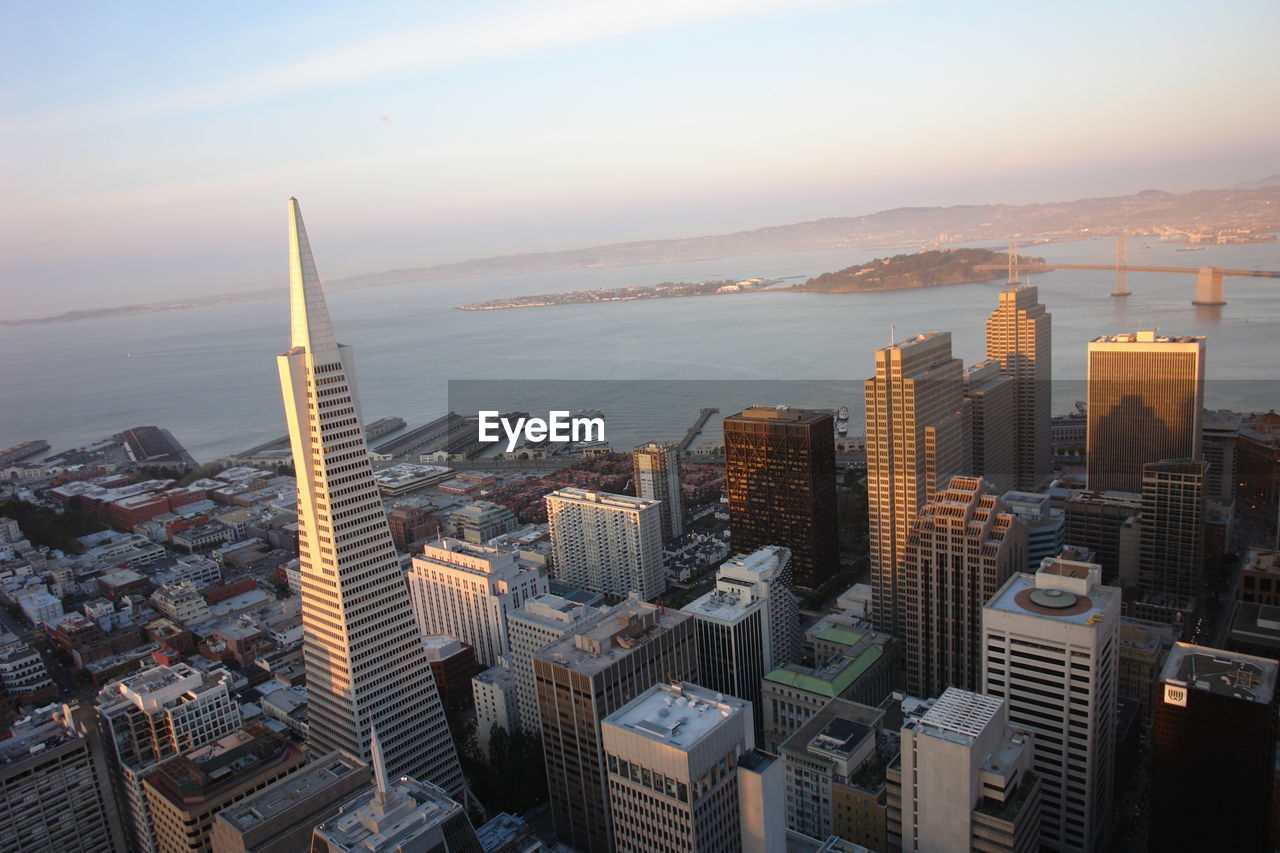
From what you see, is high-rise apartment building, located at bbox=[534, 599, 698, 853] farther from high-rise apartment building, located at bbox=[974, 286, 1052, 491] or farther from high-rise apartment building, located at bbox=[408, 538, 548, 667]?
high-rise apartment building, located at bbox=[974, 286, 1052, 491]

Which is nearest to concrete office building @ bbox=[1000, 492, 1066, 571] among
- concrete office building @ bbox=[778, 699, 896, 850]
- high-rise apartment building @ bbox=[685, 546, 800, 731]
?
high-rise apartment building @ bbox=[685, 546, 800, 731]

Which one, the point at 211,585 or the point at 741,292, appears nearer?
the point at 211,585

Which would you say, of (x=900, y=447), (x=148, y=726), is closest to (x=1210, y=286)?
(x=900, y=447)

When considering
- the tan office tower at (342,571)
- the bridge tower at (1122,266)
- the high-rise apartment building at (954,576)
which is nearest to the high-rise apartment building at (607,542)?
the high-rise apartment building at (954,576)

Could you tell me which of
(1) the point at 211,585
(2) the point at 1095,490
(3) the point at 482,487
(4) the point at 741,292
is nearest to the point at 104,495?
(1) the point at 211,585

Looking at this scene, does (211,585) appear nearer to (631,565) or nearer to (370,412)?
(631,565)

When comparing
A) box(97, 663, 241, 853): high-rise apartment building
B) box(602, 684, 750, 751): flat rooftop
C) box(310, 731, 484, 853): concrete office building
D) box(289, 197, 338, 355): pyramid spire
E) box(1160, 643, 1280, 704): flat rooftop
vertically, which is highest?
box(289, 197, 338, 355): pyramid spire

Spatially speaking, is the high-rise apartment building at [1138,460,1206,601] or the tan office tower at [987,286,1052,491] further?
the tan office tower at [987,286,1052,491]
